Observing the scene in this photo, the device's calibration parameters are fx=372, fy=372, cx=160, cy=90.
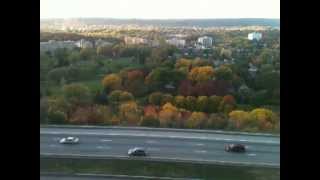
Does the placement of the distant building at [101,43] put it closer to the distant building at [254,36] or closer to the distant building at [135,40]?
the distant building at [135,40]

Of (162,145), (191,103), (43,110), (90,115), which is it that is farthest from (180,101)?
(43,110)

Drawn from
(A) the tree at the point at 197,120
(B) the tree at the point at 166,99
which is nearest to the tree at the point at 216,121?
(A) the tree at the point at 197,120

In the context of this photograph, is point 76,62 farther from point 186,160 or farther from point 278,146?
point 278,146

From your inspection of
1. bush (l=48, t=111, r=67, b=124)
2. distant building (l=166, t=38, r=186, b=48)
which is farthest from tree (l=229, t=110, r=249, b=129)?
bush (l=48, t=111, r=67, b=124)

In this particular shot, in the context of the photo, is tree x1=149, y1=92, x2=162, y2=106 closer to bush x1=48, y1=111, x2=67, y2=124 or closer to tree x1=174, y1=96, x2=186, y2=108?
tree x1=174, y1=96, x2=186, y2=108

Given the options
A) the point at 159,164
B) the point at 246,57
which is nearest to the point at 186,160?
the point at 159,164

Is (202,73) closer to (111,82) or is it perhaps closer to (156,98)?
(156,98)
